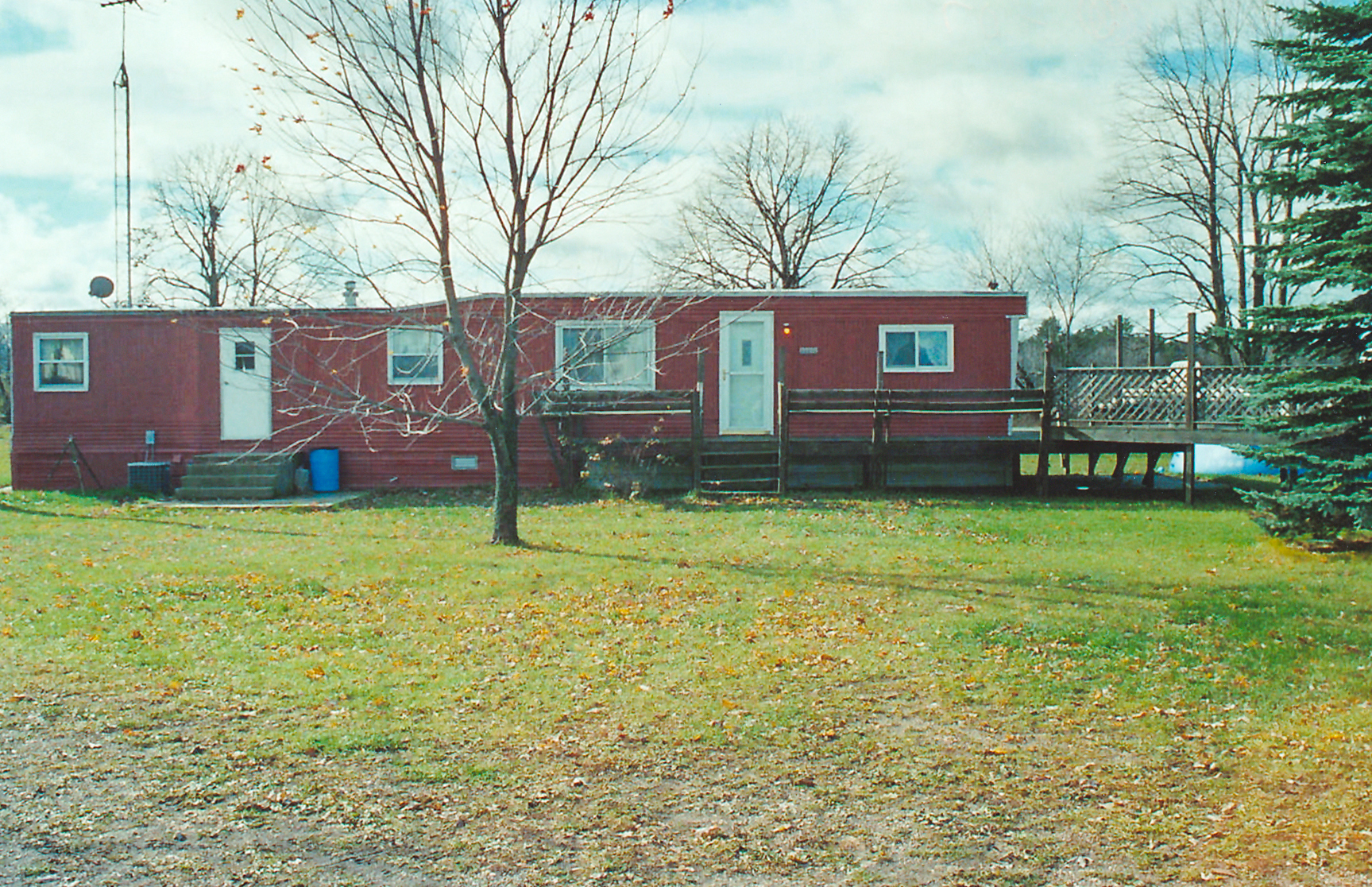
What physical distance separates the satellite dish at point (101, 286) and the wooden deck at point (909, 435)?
1063cm

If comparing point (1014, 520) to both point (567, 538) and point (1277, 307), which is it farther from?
point (567, 538)

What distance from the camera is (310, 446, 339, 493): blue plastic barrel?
1975cm

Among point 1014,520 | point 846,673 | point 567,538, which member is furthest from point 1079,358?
point 846,673

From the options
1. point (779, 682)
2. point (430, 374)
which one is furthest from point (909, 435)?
point (779, 682)

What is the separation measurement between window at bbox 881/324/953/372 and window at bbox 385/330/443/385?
7674mm

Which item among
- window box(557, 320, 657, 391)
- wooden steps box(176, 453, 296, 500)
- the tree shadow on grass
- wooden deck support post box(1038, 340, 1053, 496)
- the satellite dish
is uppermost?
the satellite dish

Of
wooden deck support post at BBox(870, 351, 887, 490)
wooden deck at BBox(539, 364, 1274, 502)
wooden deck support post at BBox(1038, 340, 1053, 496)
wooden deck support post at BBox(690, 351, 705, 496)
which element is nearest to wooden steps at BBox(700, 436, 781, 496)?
wooden deck at BBox(539, 364, 1274, 502)

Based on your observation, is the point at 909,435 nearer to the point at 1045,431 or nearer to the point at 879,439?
the point at 879,439

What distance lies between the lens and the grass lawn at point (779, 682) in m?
4.50

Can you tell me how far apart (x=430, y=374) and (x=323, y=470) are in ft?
8.24

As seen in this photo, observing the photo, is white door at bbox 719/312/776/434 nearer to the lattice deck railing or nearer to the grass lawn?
the lattice deck railing

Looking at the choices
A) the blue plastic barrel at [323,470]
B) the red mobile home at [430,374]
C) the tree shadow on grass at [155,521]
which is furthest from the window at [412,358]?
the tree shadow on grass at [155,521]

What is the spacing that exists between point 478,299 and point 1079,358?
116 feet

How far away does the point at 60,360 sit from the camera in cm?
2059
